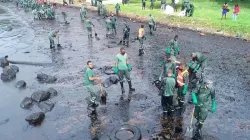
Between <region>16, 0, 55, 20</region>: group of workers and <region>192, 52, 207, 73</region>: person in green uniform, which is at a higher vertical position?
<region>16, 0, 55, 20</region>: group of workers

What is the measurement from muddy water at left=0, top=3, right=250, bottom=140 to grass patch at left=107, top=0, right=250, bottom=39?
1328 mm

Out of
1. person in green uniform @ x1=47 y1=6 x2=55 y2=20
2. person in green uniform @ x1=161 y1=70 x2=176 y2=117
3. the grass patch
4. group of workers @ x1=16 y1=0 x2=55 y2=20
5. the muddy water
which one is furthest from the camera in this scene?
group of workers @ x1=16 y1=0 x2=55 y2=20

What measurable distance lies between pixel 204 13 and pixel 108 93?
65.4 ft

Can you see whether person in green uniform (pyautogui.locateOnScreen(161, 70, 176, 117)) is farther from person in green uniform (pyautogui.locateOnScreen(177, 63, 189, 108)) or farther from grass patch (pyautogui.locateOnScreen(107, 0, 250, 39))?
grass patch (pyautogui.locateOnScreen(107, 0, 250, 39))

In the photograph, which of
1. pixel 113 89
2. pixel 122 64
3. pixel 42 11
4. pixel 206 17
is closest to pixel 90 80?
pixel 122 64

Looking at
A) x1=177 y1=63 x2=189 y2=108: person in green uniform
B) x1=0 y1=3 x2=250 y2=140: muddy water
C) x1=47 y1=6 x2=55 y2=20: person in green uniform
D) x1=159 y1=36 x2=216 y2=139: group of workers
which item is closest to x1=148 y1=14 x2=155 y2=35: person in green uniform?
x1=0 y1=3 x2=250 y2=140: muddy water

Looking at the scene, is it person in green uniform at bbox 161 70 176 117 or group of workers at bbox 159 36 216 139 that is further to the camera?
person in green uniform at bbox 161 70 176 117

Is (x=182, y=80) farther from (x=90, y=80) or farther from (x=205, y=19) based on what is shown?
(x=205, y=19)

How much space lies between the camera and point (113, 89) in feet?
44.9

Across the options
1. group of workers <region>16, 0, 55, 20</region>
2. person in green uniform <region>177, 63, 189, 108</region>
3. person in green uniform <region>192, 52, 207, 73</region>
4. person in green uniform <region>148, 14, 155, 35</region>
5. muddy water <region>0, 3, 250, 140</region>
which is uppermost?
group of workers <region>16, 0, 55, 20</region>

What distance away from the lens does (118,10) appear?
33.4m

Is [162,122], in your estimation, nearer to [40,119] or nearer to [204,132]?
[204,132]

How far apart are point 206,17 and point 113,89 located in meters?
17.2

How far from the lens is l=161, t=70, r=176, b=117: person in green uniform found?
33.0ft
